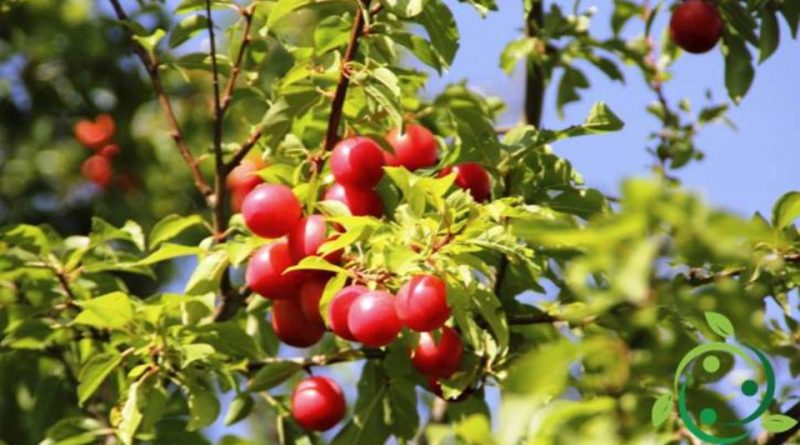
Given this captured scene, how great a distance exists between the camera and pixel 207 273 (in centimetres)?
221

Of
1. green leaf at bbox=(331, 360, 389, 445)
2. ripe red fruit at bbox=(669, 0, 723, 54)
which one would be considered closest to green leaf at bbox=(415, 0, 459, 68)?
green leaf at bbox=(331, 360, 389, 445)

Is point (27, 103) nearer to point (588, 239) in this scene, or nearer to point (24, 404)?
point (24, 404)

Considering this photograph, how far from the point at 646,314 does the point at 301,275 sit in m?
1.14

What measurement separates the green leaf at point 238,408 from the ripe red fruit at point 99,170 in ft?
7.94

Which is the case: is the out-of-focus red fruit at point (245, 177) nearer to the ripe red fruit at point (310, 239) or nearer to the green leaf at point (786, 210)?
the ripe red fruit at point (310, 239)

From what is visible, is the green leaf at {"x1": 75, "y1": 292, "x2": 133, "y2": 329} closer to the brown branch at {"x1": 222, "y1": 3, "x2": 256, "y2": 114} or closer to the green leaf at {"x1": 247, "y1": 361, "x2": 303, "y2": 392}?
the green leaf at {"x1": 247, "y1": 361, "x2": 303, "y2": 392}

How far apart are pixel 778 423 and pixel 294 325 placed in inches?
31.7

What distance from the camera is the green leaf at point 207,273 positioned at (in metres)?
2.21

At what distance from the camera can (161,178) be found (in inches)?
185

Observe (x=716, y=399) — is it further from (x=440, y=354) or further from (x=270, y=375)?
(x=270, y=375)

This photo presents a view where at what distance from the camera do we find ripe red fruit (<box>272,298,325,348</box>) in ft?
6.93

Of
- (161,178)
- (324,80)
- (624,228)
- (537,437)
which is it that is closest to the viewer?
(624,228)

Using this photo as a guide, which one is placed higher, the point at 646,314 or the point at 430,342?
the point at 646,314

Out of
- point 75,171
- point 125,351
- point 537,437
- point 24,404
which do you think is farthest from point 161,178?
point 537,437
